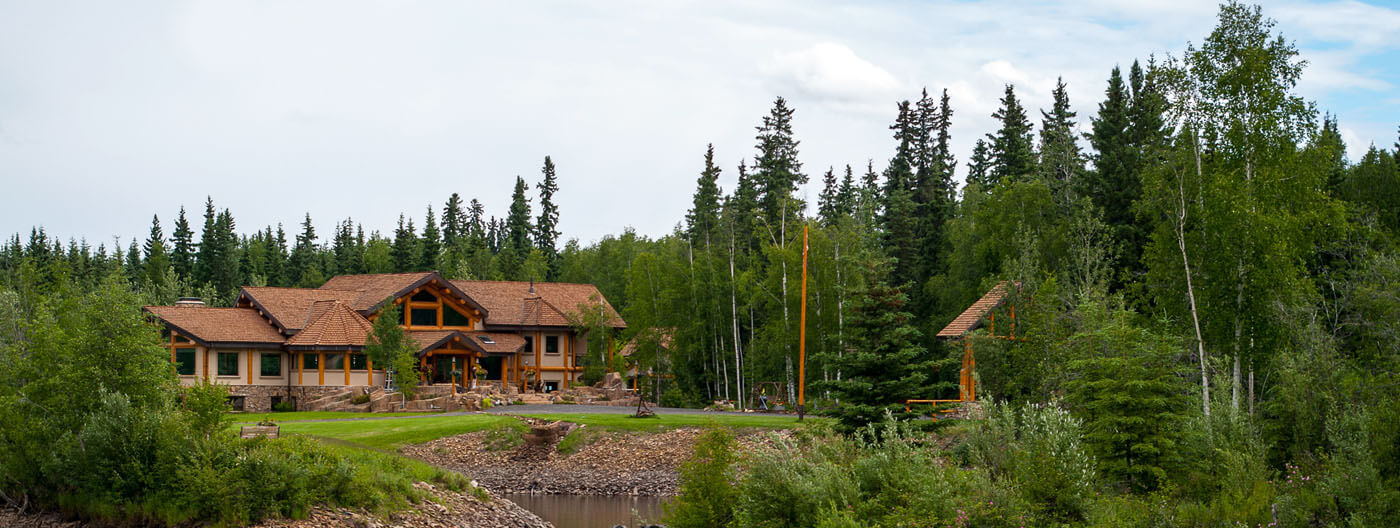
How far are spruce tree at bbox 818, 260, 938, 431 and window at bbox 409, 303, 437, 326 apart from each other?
103ft

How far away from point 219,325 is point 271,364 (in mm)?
2628

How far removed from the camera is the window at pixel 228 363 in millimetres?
46594

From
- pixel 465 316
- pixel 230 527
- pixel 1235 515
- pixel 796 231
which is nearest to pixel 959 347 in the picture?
A: pixel 796 231

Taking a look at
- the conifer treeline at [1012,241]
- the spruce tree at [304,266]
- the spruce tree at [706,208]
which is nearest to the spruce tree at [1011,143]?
the conifer treeline at [1012,241]

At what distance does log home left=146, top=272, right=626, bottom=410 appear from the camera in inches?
1832

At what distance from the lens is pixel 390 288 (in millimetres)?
53281

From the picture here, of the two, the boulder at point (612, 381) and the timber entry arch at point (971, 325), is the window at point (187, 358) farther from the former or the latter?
the timber entry arch at point (971, 325)

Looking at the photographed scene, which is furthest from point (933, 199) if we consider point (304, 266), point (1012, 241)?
point (304, 266)

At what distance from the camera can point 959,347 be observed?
3400cm

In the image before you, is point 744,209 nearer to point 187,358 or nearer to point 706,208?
point 706,208

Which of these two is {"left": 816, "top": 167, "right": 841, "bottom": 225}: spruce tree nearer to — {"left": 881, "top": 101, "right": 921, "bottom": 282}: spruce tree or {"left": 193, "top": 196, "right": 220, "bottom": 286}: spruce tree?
{"left": 881, "top": 101, "right": 921, "bottom": 282}: spruce tree

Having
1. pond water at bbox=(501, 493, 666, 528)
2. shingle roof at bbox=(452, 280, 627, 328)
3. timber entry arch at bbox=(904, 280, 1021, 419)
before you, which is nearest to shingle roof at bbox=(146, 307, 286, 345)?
shingle roof at bbox=(452, 280, 627, 328)

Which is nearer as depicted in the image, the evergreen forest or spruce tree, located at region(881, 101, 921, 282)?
the evergreen forest

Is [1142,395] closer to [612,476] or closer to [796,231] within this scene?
[612,476]
